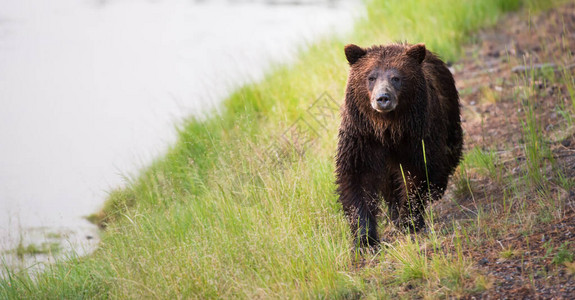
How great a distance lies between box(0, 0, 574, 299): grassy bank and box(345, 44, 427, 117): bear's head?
1.00 meters

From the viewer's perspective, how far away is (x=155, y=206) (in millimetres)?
6492

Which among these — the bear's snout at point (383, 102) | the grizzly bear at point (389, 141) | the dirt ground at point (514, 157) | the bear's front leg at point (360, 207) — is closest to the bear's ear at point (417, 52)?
the grizzly bear at point (389, 141)

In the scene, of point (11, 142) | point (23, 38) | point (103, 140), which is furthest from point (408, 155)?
point (23, 38)

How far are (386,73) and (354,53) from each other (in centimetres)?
42

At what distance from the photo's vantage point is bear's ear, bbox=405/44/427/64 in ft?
17.7

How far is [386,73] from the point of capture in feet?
17.4

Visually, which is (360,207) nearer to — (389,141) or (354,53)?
(389,141)

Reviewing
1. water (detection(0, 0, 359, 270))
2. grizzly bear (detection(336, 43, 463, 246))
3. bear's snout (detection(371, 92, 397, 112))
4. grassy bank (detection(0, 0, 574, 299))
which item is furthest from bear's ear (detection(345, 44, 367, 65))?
water (detection(0, 0, 359, 270))

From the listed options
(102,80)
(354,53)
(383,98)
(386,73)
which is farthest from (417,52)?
(102,80)

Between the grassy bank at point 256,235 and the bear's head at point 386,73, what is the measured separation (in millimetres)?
999

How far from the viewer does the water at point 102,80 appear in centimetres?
823

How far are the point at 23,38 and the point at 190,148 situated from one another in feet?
23.1

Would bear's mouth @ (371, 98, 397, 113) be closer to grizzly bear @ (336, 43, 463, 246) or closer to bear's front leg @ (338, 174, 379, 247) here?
grizzly bear @ (336, 43, 463, 246)

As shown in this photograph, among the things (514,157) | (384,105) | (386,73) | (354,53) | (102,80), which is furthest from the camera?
(102,80)
